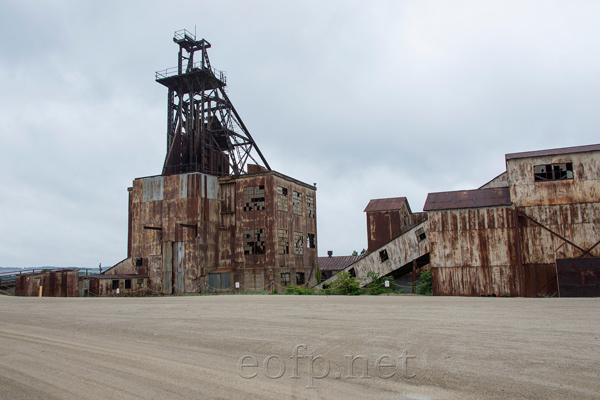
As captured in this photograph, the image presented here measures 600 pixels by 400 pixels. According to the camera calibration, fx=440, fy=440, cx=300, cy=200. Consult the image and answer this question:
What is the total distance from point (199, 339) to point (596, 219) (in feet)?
67.1

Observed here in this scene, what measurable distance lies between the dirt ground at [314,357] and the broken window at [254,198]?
22.8m

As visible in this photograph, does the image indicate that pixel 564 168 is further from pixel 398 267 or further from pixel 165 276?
pixel 165 276

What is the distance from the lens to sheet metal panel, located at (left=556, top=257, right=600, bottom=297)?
20656 millimetres

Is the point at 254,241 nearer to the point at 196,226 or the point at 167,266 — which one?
the point at 196,226

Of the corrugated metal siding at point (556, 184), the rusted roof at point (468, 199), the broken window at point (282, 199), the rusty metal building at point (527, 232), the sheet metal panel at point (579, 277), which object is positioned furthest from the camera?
the broken window at point (282, 199)

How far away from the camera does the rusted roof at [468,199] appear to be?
23.8 m

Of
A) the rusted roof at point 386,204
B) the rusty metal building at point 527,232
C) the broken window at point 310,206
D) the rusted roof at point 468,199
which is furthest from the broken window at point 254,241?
the rusted roof at point 468,199

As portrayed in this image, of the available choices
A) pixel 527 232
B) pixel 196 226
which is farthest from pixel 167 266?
pixel 527 232

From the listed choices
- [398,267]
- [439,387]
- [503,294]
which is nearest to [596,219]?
[503,294]

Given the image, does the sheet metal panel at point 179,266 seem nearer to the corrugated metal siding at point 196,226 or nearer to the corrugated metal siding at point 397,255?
the corrugated metal siding at point 196,226

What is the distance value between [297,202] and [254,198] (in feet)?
15.9

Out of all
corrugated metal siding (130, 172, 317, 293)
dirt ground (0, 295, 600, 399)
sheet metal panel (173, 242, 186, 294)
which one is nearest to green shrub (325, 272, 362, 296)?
corrugated metal siding (130, 172, 317, 293)

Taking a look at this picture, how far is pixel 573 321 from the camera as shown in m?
11.2

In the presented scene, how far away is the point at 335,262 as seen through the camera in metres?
52.4
